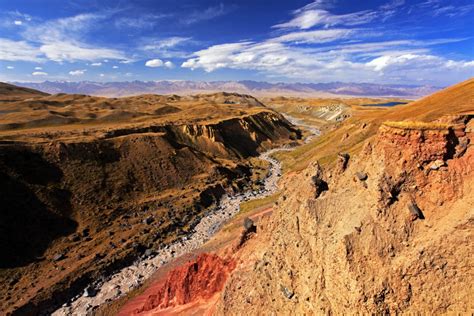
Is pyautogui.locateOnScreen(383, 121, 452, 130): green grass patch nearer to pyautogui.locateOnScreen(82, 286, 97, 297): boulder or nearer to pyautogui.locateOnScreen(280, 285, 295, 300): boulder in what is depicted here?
pyautogui.locateOnScreen(280, 285, 295, 300): boulder

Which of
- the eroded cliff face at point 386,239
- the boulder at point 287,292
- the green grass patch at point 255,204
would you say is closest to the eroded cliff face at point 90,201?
the green grass patch at point 255,204

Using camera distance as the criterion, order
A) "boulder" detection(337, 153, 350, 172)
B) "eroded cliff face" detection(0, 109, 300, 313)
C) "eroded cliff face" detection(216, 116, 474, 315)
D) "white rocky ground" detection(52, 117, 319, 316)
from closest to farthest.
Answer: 1. "eroded cliff face" detection(216, 116, 474, 315)
2. "boulder" detection(337, 153, 350, 172)
3. "white rocky ground" detection(52, 117, 319, 316)
4. "eroded cliff face" detection(0, 109, 300, 313)

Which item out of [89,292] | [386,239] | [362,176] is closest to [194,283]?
[89,292]

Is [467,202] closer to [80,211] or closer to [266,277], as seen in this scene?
[266,277]

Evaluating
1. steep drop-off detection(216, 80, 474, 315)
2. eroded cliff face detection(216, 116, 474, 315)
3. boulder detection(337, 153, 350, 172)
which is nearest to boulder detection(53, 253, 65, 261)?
steep drop-off detection(216, 80, 474, 315)

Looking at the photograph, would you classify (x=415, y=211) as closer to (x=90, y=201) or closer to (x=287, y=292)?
(x=287, y=292)

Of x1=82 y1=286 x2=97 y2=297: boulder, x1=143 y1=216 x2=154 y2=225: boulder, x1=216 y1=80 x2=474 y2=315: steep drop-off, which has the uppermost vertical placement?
x1=216 y1=80 x2=474 y2=315: steep drop-off

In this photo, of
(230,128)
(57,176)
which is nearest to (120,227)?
(57,176)
